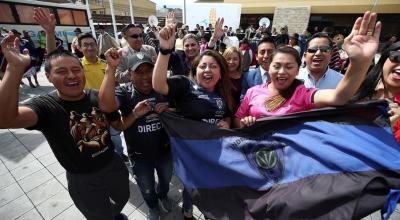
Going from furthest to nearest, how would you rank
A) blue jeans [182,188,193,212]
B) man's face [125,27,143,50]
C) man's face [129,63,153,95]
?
man's face [125,27,143,50]
blue jeans [182,188,193,212]
man's face [129,63,153,95]

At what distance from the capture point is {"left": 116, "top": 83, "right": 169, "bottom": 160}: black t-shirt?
2102 millimetres

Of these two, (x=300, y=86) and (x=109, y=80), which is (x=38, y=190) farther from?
(x=300, y=86)

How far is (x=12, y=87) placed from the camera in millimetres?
1331

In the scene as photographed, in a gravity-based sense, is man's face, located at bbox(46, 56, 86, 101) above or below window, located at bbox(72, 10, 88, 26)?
below

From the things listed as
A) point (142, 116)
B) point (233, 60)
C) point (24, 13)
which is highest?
point (24, 13)

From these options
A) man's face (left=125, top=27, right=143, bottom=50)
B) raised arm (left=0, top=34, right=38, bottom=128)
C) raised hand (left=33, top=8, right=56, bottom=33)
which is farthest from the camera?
man's face (left=125, top=27, right=143, bottom=50)

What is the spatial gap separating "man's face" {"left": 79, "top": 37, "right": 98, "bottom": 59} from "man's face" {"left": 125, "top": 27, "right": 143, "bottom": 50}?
682mm

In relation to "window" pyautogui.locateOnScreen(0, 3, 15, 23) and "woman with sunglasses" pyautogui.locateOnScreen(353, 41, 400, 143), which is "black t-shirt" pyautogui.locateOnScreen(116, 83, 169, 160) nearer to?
Result: "woman with sunglasses" pyautogui.locateOnScreen(353, 41, 400, 143)

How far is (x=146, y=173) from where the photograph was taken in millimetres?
2332

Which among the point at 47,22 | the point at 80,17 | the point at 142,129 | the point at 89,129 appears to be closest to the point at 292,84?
the point at 142,129

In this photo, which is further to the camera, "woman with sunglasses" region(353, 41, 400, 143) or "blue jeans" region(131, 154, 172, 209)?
"blue jeans" region(131, 154, 172, 209)

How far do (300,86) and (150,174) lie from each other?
175cm

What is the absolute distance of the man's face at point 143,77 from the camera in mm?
2057

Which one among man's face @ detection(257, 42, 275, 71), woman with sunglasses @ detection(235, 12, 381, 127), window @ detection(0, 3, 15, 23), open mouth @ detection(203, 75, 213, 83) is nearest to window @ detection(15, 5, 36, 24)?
window @ detection(0, 3, 15, 23)
